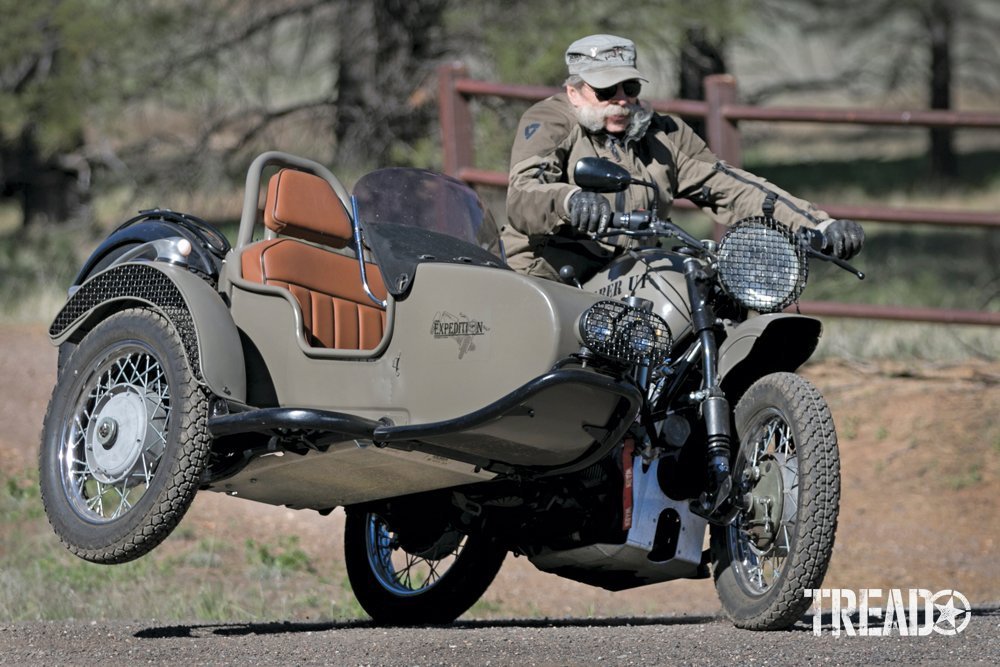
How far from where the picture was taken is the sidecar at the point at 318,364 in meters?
5.00

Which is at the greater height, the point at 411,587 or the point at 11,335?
the point at 11,335

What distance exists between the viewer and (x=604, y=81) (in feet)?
18.8

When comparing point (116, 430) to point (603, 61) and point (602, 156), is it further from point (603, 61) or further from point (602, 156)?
point (603, 61)

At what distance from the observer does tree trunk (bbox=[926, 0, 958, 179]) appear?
24.3 m

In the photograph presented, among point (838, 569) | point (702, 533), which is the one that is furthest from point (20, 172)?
point (702, 533)

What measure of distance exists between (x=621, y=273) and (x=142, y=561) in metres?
4.31

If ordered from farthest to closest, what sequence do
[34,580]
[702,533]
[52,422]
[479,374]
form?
[34,580], [52,422], [702,533], [479,374]

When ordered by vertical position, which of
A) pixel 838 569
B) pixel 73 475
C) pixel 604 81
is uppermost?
pixel 604 81

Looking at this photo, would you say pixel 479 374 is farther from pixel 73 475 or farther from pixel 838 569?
pixel 838 569

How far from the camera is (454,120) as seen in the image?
1100cm

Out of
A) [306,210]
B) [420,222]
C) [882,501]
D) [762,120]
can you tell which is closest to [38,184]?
[762,120]

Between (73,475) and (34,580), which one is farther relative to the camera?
(34,580)

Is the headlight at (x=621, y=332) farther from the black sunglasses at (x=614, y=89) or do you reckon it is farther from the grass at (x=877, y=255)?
the grass at (x=877, y=255)

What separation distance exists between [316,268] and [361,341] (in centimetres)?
31
